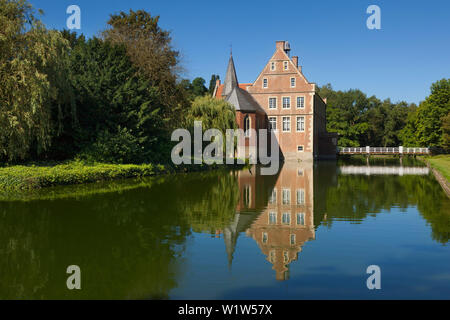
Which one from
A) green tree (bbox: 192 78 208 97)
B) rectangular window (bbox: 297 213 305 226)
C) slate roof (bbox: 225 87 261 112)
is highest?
A: green tree (bbox: 192 78 208 97)

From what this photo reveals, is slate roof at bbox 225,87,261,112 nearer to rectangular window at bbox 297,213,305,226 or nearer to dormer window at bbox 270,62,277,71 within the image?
dormer window at bbox 270,62,277,71

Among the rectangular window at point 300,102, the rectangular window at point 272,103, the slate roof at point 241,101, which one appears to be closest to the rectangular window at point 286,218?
the slate roof at point 241,101

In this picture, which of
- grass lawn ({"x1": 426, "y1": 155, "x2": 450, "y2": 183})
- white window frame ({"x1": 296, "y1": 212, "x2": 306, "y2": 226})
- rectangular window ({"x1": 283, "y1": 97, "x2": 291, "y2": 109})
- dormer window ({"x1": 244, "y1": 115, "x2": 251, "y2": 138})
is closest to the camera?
white window frame ({"x1": 296, "y1": 212, "x2": 306, "y2": 226})

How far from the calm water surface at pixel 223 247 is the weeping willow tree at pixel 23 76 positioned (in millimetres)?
4533

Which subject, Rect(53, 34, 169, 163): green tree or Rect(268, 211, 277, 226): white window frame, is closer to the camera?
Rect(268, 211, 277, 226): white window frame

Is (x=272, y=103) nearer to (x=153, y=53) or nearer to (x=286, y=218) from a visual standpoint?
(x=153, y=53)

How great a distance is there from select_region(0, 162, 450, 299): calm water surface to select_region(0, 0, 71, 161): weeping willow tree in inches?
178

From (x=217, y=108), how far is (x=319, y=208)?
23212 mm

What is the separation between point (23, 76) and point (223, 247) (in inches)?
495

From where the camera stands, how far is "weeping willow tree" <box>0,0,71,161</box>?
1590cm

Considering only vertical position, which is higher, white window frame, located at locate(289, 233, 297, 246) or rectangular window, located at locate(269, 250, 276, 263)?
white window frame, located at locate(289, 233, 297, 246)

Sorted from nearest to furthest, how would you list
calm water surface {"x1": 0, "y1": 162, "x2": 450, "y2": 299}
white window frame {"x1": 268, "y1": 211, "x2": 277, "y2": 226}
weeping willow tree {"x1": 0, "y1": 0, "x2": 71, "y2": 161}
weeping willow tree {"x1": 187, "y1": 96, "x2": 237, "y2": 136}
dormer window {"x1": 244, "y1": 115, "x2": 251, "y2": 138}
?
calm water surface {"x1": 0, "y1": 162, "x2": 450, "y2": 299} < white window frame {"x1": 268, "y1": 211, "x2": 277, "y2": 226} < weeping willow tree {"x1": 0, "y1": 0, "x2": 71, "y2": 161} < weeping willow tree {"x1": 187, "y1": 96, "x2": 237, "y2": 136} < dormer window {"x1": 244, "y1": 115, "x2": 251, "y2": 138}

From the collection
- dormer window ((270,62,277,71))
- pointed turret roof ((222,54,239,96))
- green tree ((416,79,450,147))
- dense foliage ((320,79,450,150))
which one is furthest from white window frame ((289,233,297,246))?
dense foliage ((320,79,450,150))
